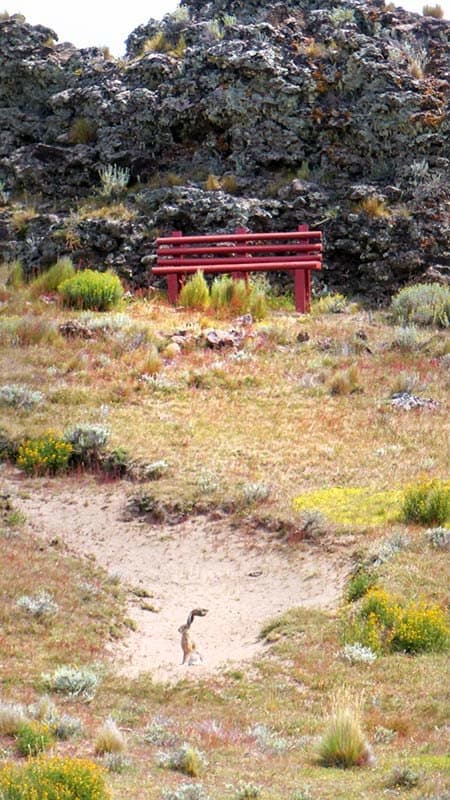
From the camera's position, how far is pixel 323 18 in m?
26.6

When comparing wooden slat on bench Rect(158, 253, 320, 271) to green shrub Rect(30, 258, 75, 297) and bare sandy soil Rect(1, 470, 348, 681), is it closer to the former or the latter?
green shrub Rect(30, 258, 75, 297)

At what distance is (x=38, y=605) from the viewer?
10289 millimetres

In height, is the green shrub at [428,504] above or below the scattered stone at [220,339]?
below

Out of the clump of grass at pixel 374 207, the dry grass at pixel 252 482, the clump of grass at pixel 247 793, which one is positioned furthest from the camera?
the clump of grass at pixel 374 207

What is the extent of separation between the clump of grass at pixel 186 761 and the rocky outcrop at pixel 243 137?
1644 cm

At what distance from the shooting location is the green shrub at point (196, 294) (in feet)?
68.1

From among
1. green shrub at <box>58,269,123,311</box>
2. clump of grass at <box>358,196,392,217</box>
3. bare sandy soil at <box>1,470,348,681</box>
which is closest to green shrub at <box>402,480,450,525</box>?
bare sandy soil at <box>1,470,348,681</box>

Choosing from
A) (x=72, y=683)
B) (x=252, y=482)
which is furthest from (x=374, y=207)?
(x=72, y=683)

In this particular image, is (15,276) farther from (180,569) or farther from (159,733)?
(159,733)

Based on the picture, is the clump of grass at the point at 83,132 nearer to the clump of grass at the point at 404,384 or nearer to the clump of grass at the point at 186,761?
the clump of grass at the point at 404,384

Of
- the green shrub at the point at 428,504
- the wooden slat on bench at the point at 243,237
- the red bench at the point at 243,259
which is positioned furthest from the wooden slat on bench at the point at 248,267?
the green shrub at the point at 428,504

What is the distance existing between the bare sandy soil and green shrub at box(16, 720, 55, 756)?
222cm

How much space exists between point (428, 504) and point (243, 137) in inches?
602

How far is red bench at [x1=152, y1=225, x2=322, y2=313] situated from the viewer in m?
21.3
